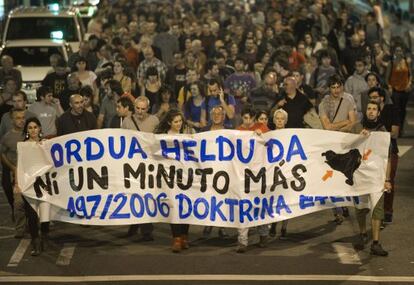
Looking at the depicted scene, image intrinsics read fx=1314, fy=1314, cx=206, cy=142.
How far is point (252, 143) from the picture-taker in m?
13.4

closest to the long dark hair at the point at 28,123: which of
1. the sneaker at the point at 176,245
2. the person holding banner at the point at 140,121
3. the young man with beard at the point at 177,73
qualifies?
the person holding banner at the point at 140,121

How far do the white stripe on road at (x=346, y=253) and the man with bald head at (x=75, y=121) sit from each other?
10.3 feet

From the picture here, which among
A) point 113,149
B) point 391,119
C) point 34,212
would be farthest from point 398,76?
point 34,212

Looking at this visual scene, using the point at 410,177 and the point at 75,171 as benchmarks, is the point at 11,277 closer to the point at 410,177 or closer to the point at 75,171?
the point at 75,171

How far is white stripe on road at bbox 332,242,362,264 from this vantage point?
1295 centimetres

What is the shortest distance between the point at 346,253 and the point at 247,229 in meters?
1.03

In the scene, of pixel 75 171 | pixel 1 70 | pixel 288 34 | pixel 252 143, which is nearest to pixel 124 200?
pixel 75 171

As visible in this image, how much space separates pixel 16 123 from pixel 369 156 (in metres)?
3.81

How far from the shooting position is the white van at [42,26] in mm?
28297

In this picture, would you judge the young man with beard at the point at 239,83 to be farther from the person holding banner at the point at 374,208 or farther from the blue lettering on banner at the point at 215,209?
the blue lettering on banner at the point at 215,209

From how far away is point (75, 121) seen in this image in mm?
14773

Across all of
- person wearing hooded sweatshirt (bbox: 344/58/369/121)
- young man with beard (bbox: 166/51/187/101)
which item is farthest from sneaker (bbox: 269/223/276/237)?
young man with beard (bbox: 166/51/187/101)

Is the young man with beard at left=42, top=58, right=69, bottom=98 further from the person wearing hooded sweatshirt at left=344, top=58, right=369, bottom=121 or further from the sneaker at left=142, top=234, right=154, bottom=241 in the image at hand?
the sneaker at left=142, top=234, right=154, bottom=241

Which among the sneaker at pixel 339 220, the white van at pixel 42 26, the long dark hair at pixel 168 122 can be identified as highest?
the white van at pixel 42 26
